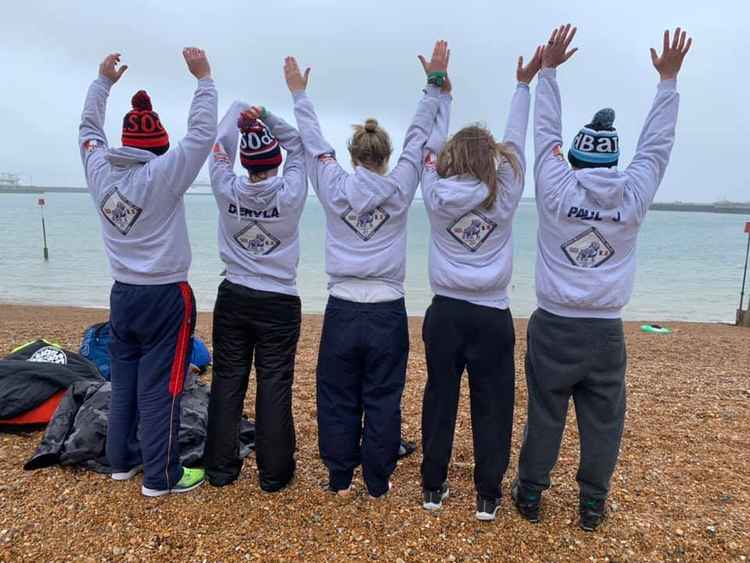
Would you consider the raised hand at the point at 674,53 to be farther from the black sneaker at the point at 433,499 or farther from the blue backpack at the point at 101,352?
the blue backpack at the point at 101,352

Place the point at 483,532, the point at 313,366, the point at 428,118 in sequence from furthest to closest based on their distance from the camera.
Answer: the point at 313,366
the point at 428,118
the point at 483,532

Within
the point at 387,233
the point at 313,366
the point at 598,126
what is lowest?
the point at 313,366

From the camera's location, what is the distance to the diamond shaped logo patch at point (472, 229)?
275 cm

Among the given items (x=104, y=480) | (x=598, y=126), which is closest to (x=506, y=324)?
(x=598, y=126)

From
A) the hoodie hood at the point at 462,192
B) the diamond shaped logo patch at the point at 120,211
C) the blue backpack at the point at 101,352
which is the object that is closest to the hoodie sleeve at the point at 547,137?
the hoodie hood at the point at 462,192

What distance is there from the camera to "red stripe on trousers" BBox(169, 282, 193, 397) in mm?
2994

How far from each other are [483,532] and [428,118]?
2.42 meters

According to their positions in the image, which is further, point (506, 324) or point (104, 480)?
point (104, 480)

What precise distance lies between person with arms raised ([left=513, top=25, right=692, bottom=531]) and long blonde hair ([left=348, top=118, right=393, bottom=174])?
866mm

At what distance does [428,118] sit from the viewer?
10.1ft

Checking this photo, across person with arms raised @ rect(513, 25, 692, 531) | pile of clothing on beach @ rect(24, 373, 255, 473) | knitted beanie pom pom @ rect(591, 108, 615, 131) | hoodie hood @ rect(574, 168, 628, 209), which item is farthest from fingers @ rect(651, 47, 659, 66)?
pile of clothing on beach @ rect(24, 373, 255, 473)

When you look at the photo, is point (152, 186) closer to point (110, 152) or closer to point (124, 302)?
point (110, 152)

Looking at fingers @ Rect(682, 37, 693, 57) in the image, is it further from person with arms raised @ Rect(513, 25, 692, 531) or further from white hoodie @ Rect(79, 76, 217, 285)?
white hoodie @ Rect(79, 76, 217, 285)

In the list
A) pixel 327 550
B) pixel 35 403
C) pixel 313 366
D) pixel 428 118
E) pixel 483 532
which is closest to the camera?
pixel 327 550
